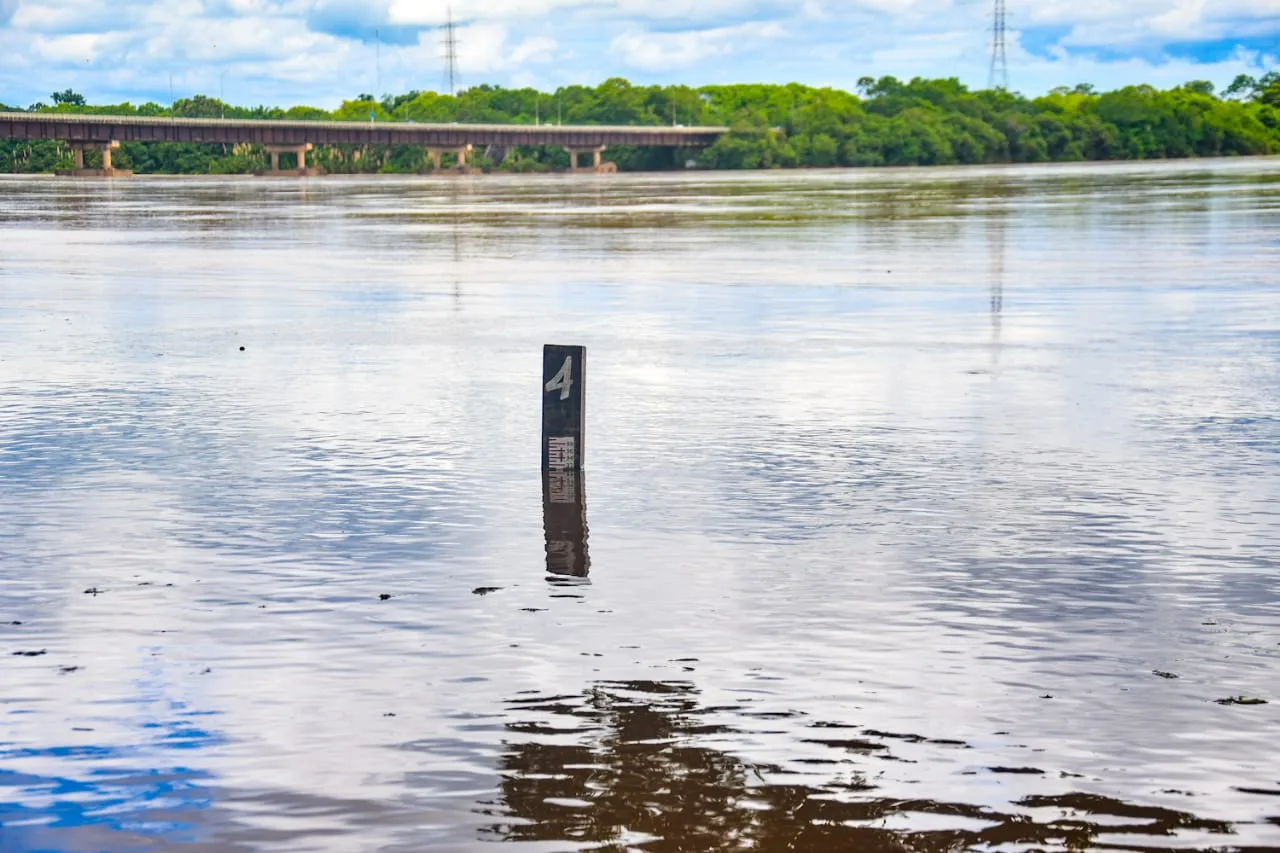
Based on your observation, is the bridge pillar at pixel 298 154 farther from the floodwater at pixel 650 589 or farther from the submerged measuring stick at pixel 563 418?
the submerged measuring stick at pixel 563 418

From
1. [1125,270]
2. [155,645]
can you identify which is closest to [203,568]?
[155,645]

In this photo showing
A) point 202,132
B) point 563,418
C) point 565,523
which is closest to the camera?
point 565,523

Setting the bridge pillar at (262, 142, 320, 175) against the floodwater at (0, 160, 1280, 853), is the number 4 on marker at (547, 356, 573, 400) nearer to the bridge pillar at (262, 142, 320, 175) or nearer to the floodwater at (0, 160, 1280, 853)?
the floodwater at (0, 160, 1280, 853)

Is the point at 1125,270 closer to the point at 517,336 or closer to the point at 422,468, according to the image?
the point at 517,336

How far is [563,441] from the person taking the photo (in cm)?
1221

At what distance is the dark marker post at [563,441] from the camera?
1076 cm

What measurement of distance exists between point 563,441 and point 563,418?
0.55ft

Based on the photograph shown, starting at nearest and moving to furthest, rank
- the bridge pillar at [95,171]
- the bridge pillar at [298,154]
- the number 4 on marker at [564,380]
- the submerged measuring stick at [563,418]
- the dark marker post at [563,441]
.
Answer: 1. the dark marker post at [563,441]
2. the number 4 on marker at [564,380]
3. the submerged measuring stick at [563,418]
4. the bridge pillar at [95,171]
5. the bridge pillar at [298,154]

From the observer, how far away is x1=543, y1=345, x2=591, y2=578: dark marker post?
10.8m

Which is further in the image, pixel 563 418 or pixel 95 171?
pixel 95 171

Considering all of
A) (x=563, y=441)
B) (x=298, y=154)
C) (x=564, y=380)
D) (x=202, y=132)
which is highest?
(x=202, y=132)

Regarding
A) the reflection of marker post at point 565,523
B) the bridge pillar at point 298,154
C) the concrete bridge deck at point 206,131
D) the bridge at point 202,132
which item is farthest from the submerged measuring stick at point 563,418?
the bridge pillar at point 298,154

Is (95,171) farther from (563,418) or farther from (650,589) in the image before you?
(650,589)

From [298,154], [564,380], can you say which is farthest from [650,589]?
[298,154]
